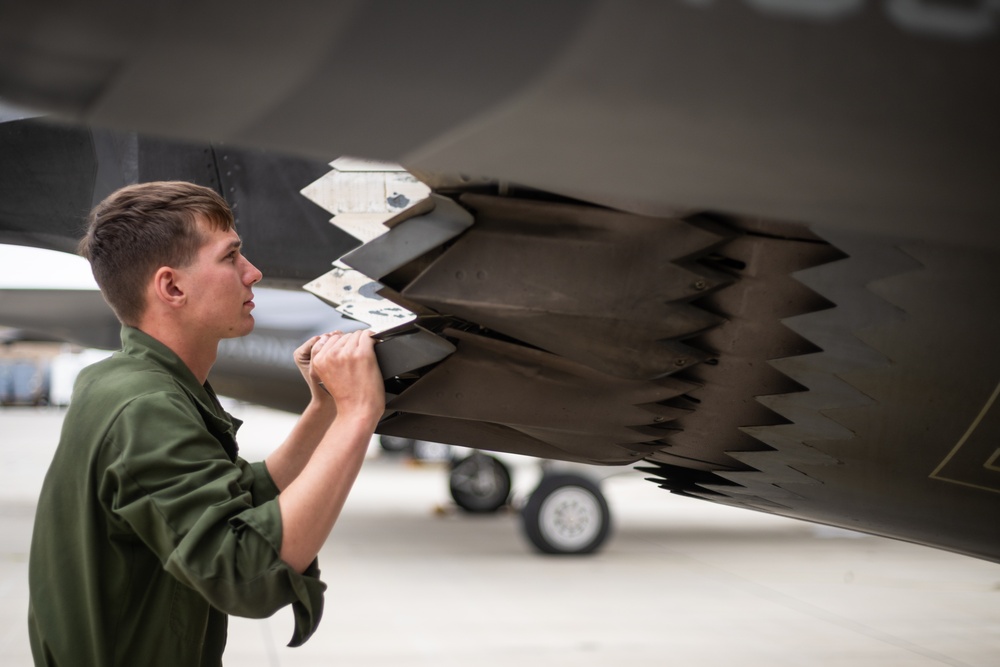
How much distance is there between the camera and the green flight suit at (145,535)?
4.18ft

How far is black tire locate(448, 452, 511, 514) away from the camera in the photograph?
33.0ft

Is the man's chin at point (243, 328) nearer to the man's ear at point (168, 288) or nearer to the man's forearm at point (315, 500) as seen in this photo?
the man's ear at point (168, 288)

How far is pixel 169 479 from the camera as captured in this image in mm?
1308

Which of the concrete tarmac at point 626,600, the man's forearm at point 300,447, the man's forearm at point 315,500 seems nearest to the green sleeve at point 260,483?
the man's forearm at point 300,447

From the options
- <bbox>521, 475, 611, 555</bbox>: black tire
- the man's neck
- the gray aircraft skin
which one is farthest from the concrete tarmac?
the man's neck

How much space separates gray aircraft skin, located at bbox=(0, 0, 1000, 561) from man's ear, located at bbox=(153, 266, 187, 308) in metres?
Result: 0.23

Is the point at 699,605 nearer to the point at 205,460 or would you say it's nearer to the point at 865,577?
the point at 865,577

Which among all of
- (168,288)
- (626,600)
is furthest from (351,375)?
(626,600)

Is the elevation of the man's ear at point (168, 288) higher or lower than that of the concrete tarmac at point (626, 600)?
higher

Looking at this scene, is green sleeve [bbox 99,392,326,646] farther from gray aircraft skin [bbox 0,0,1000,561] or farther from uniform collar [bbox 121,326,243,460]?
gray aircraft skin [bbox 0,0,1000,561]

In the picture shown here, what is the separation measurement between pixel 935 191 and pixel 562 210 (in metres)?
0.71

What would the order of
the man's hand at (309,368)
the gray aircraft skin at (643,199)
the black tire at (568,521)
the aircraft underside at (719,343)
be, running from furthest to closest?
the black tire at (568,521)
the man's hand at (309,368)
the aircraft underside at (719,343)
the gray aircraft skin at (643,199)

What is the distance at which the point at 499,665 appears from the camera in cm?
438

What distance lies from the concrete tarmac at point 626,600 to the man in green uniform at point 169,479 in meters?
3.09
